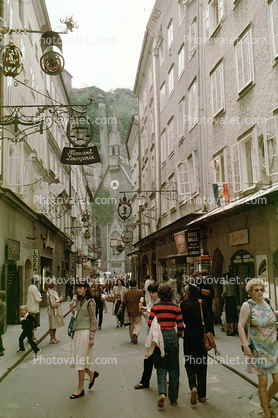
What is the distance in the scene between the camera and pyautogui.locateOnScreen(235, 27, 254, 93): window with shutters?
12.7 metres

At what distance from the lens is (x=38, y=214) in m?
21.7

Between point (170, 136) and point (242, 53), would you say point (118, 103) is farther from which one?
point (242, 53)

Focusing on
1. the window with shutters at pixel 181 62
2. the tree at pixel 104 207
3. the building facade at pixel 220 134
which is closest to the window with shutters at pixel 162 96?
the building facade at pixel 220 134

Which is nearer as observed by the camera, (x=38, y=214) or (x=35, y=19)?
(x=38, y=214)

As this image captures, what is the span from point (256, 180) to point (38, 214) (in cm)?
1276

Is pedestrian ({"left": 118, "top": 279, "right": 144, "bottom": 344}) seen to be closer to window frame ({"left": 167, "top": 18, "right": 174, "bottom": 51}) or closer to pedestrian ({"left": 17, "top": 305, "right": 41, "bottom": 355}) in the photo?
pedestrian ({"left": 17, "top": 305, "right": 41, "bottom": 355})

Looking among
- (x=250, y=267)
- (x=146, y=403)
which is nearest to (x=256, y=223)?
(x=250, y=267)

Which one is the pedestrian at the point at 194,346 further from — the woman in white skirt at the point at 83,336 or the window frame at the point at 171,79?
the window frame at the point at 171,79

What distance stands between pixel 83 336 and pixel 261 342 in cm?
290

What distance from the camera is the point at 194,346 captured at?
21.6ft

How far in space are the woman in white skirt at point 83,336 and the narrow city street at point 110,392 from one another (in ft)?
1.07

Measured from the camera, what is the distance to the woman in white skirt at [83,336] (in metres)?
6.84

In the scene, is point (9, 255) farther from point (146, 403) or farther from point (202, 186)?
point (146, 403)

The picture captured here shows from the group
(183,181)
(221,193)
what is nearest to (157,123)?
(183,181)
